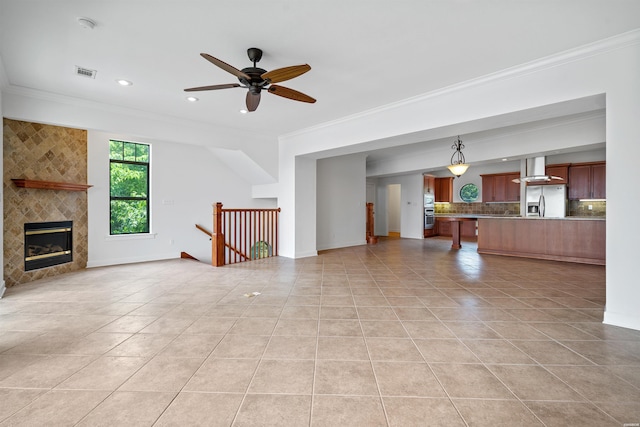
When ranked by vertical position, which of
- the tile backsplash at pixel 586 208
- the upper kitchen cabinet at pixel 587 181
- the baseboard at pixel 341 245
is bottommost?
the baseboard at pixel 341 245

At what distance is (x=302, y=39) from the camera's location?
2.86 meters

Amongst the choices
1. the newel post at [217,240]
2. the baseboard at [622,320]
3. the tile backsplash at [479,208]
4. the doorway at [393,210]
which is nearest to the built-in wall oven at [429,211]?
the tile backsplash at [479,208]

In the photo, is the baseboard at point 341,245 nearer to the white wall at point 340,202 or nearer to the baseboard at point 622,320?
the white wall at point 340,202

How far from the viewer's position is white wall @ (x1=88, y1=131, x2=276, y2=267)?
5.77 m

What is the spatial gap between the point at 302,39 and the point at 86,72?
2.73m

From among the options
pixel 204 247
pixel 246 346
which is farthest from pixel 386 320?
pixel 204 247

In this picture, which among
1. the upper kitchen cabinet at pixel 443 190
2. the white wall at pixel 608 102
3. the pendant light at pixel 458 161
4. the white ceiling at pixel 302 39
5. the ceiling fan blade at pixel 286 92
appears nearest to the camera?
the white ceiling at pixel 302 39

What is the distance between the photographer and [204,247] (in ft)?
23.9

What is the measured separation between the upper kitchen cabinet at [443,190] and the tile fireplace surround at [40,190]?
10794 mm

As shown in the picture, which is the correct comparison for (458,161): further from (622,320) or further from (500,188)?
(622,320)

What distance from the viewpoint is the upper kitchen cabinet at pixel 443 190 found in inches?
449

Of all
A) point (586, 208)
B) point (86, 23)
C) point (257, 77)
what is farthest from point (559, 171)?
point (86, 23)

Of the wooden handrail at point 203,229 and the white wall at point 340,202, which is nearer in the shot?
the wooden handrail at point 203,229

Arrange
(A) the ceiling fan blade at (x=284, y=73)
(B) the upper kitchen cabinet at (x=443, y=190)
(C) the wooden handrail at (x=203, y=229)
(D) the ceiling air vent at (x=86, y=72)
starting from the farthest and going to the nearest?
(B) the upper kitchen cabinet at (x=443, y=190) → (C) the wooden handrail at (x=203, y=229) → (D) the ceiling air vent at (x=86, y=72) → (A) the ceiling fan blade at (x=284, y=73)
